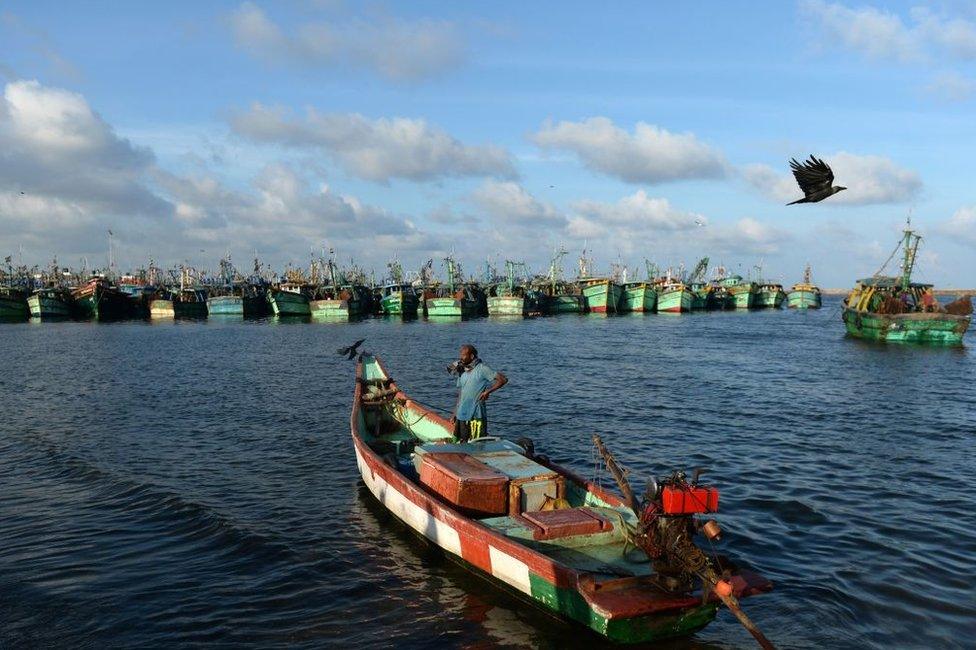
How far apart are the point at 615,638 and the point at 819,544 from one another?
578 centimetres

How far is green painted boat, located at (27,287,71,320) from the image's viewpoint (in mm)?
83188

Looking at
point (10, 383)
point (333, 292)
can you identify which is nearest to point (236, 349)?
point (10, 383)

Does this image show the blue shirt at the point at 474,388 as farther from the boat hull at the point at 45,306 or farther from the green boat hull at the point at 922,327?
the boat hull at the point at 45,306

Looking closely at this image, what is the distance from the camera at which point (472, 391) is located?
41.0ft

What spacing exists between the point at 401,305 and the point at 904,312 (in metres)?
61.7

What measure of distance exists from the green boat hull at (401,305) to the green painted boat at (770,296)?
65.0 m

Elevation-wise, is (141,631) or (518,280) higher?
(518,280)

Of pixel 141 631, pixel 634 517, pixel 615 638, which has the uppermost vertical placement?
pixel 634 517

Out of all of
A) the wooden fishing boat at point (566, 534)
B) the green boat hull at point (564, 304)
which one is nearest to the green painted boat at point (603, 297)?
the green boat hull at point (564, 304)

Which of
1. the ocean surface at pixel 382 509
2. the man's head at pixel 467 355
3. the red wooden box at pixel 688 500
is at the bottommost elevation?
the ocean surface at pixel 382 509

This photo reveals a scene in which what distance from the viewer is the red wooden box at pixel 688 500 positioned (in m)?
7.27

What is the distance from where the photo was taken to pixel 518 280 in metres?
126

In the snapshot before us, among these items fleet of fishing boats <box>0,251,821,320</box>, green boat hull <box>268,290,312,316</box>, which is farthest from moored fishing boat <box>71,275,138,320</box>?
green boat hull <box>268,290,312,316</box>

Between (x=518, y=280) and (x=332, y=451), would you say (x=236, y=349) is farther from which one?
(x=518, y=280)
